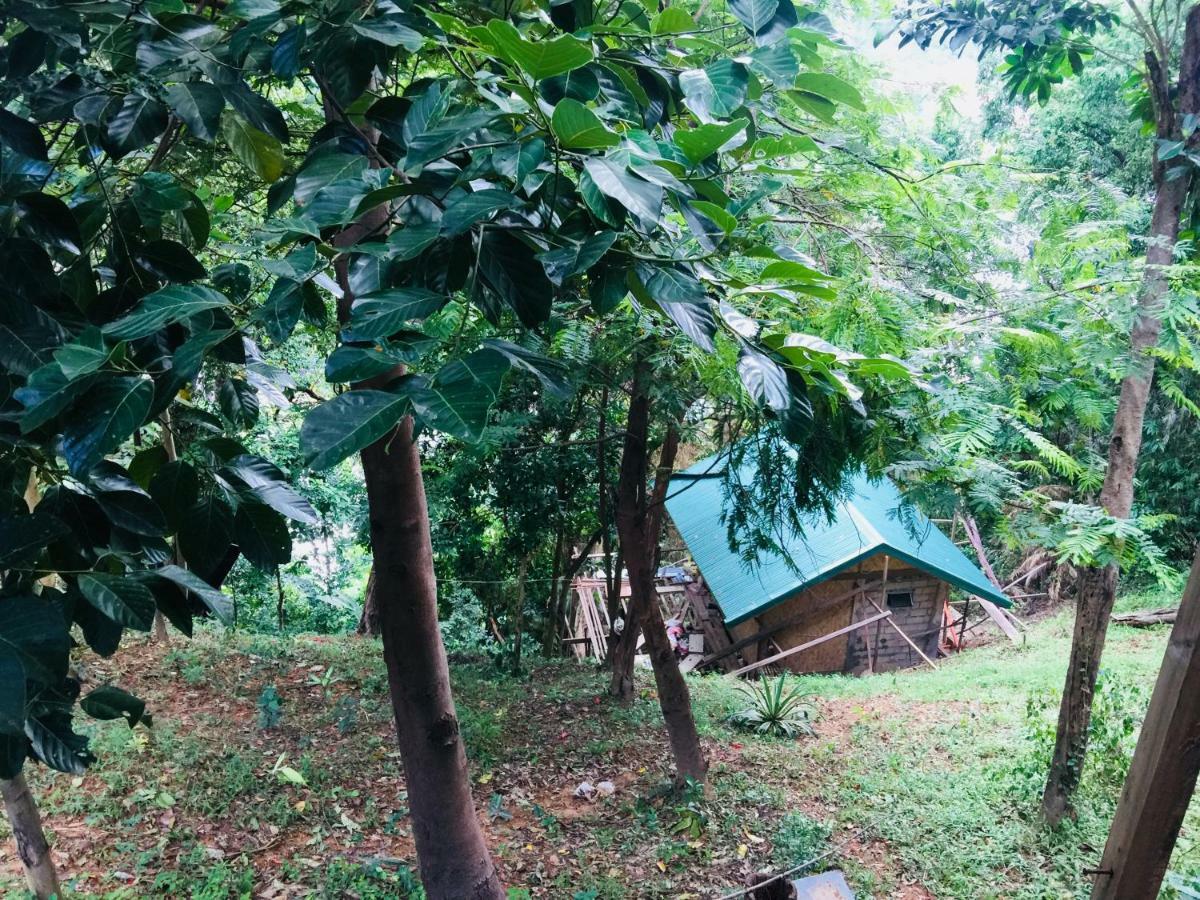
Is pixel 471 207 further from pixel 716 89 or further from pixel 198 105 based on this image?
pixel 198 105

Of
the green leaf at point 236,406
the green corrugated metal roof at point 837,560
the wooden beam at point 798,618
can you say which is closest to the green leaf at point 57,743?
the green leaf at point 236,406

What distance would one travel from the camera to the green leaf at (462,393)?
0.64 m

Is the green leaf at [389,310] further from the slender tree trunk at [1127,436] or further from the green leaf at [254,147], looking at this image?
the slender tree trunk at [1127,436]

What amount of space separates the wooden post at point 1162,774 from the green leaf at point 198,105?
147cm

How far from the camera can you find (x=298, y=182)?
1.05 m

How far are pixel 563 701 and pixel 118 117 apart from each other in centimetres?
587

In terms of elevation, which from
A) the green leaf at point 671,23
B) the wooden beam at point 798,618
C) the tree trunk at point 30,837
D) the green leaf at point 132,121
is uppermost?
the green leaf at point 132,121

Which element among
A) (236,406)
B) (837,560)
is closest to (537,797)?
(236,406)

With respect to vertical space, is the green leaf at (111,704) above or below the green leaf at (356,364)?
below

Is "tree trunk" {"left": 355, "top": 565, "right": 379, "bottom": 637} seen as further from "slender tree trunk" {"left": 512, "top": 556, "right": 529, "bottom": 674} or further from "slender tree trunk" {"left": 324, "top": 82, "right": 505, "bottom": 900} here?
"slender tree trunk" {"left": 324, "top": 82, "right": 505, "bottom": 900}

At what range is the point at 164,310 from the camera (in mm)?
814

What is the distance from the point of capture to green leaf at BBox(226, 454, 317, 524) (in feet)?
3.61

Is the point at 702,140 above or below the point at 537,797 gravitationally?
above

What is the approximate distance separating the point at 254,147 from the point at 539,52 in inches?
44.1
